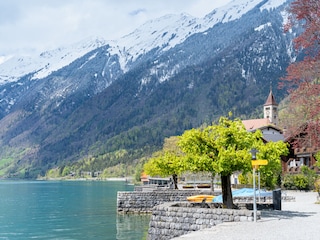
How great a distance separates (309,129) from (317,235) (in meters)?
5.36

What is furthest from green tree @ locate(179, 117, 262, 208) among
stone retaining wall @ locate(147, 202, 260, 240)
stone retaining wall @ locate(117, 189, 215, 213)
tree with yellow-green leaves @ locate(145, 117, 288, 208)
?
stone retaining wall @ locate(117, 189, 215, 213)

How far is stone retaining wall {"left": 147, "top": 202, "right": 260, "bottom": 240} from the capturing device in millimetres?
27359

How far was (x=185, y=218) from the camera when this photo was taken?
29406 mm

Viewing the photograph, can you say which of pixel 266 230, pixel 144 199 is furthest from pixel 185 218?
pixel 144 199

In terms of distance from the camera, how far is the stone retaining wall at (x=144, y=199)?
206 feet

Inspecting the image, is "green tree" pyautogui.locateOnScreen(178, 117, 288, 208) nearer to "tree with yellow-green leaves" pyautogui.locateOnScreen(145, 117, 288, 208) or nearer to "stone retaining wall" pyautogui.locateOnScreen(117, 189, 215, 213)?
"tree with yellow-green leaves" pyautogui.locateOnScreen(145, 117, 288, 208)

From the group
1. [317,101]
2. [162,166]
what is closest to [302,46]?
[317,101]

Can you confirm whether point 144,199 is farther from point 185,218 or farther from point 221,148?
point 185,218

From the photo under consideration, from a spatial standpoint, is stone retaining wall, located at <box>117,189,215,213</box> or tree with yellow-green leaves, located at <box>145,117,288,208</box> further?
stone retaining wall, located at <box>117,189,215,213</box>

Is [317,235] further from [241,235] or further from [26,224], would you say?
[26,224]

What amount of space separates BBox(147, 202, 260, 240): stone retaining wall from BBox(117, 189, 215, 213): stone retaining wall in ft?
99.0

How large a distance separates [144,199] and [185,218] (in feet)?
111

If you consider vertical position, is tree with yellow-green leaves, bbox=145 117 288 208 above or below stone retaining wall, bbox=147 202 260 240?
above

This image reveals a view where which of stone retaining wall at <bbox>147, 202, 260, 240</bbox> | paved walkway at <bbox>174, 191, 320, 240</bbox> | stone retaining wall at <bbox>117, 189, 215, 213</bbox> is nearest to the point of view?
paved walkway at <bbox>174, 191, 320, 240</bbox>
